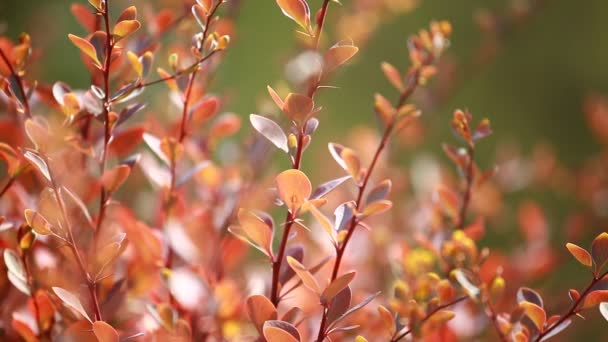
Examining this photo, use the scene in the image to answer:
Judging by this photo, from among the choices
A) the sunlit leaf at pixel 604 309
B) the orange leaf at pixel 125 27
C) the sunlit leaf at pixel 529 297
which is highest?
the orange leaf at pixel 125 27

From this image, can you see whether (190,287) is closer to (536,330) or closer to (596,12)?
(536,330)

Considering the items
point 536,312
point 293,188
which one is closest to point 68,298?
point 293,188

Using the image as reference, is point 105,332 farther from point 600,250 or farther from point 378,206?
point 600,250

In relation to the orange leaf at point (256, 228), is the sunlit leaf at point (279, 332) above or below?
below

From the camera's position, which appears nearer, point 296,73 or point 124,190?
point 296,73

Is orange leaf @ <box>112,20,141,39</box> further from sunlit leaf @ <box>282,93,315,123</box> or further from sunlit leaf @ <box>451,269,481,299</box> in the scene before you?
sunlit leaf @ <box>451,269,481,299</box>

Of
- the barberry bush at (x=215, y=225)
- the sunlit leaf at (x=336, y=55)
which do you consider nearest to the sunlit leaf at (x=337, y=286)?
the barberry bush at (x=215, y=225)

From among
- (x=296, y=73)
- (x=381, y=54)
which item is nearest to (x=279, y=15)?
(x=381, y=54)

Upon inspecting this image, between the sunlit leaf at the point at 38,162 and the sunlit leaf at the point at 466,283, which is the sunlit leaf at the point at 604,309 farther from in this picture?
the sunlit leaf at the point at 38,162
